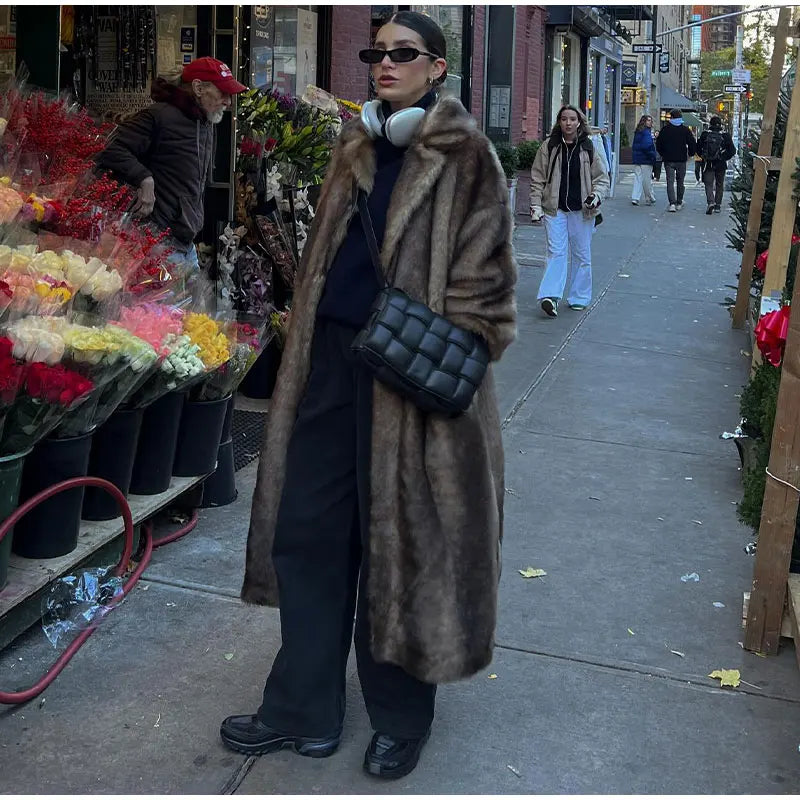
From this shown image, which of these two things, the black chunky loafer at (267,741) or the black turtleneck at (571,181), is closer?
the black chunky loafer at (267,741)

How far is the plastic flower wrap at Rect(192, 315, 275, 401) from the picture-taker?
4.71 meters

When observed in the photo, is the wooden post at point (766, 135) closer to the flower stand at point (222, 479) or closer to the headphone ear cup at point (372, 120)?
the flower stand at point (222, 479)

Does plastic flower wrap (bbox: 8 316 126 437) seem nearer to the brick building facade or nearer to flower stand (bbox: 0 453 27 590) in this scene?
flower stand (bbox: 0 453 27 590)

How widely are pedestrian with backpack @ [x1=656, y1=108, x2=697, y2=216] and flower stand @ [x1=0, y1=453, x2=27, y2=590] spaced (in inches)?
710

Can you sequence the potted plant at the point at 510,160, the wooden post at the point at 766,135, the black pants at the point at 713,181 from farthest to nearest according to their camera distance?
the black pants at the point at 713,181 → the potted plant at the point at 510,160 → the wooden post at the point at 766,135

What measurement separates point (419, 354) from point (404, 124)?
0.60 metres

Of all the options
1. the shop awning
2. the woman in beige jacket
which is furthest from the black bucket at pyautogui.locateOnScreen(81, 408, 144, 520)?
the shop awning

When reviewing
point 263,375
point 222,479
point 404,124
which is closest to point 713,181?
point 263,375

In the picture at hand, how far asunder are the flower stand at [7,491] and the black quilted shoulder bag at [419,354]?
1.33 m

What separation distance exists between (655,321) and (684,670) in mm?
6777

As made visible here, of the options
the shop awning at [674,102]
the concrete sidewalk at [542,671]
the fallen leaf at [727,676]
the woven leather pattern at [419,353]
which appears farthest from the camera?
the shop awning at [674,102]

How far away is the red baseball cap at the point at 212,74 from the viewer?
596 cm

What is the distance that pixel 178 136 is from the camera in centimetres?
603

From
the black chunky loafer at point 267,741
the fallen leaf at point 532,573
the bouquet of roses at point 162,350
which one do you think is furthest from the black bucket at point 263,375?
the black chunky loafer at point 267,741
